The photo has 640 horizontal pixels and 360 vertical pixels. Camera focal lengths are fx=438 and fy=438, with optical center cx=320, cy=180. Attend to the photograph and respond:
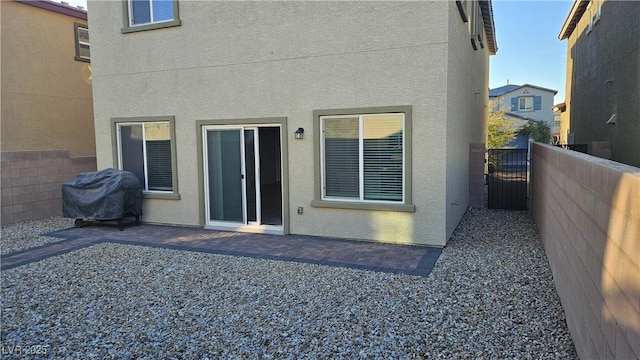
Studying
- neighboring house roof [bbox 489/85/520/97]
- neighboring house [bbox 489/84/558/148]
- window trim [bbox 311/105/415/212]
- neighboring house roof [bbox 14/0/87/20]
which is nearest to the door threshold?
window trim [bbox 311/105/415/212]

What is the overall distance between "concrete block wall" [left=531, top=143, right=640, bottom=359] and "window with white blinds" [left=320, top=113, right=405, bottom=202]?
315cm

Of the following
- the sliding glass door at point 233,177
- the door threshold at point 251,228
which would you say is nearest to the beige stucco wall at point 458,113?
the door threshold at point 251,228

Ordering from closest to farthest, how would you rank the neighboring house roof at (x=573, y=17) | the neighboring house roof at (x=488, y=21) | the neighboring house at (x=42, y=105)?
the neighboring house at (x=42, y=105) < the neighboring house roof at (x=488, y=21) < the neighboring house roof at (x=573, y=17)

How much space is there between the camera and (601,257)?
3133 mm

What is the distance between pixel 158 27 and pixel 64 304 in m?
6.58

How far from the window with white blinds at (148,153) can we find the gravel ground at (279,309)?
10.1 ft

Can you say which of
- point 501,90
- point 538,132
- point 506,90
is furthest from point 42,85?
point 501,90

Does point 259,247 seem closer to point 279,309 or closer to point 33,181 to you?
point 279,309

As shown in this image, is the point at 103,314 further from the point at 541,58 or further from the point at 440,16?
the point at 541,58

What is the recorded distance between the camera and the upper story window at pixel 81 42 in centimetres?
1298

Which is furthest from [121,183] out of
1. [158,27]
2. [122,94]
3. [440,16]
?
[440,16]

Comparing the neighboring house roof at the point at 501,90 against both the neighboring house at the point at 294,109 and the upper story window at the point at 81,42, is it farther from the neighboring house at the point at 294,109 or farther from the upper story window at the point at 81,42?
the upper story window at the point at 81,42

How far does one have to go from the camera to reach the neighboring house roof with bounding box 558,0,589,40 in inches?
698

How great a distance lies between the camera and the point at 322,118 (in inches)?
330
